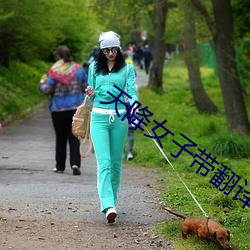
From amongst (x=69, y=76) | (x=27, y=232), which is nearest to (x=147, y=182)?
(x=69, y=76)

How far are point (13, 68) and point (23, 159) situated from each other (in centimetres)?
1505

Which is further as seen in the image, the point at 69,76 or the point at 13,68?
the point at 13,68

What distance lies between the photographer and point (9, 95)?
2155 centimetres

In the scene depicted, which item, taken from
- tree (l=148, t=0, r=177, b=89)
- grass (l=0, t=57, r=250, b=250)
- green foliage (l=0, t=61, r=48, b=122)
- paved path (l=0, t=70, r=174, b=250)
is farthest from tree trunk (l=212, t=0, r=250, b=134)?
tree (l=148, t=0, r=177, b=89)

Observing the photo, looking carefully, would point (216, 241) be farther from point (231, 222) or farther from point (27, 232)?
point (27, 232)

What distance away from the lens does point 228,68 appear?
16219 millimetres

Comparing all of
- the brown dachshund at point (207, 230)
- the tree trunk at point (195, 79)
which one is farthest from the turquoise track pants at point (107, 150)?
the tree trunk at point (195, 79)

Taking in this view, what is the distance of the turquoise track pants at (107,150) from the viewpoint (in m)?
7.29

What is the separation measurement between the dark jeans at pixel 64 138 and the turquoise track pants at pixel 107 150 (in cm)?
348

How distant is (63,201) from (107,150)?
136 centimetres

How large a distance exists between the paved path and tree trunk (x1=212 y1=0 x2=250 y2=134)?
425 cm

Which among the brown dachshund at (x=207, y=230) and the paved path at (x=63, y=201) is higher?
the brown dachshund at (x=207, y=230)

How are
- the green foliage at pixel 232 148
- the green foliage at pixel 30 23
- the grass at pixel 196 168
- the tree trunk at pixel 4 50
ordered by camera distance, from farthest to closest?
the tree trunk at pixel 4 50 → the green foliage at pixel 30 23 → the green foliage at pixel 232 148 → the grass at pixel 196 168

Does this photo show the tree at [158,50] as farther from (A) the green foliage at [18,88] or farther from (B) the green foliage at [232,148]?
(B) the green foliage at [232,148]
